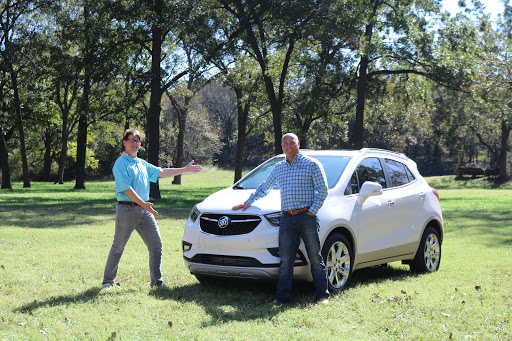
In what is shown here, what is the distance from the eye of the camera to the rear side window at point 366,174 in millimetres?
8258

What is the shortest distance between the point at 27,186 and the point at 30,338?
36223 mm

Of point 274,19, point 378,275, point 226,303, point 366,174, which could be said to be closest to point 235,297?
point 226,303

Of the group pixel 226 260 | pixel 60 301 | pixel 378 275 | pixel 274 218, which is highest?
pixel 274 218

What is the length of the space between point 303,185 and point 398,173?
2696 millimetres

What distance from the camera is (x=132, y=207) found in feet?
25.5

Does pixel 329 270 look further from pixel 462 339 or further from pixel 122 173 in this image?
pixel 122 173

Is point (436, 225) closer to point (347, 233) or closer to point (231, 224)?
point (347, 233)

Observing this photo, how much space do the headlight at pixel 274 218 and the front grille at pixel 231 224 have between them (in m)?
0.11

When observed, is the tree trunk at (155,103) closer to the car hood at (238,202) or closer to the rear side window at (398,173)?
the rear side window at (398,173)

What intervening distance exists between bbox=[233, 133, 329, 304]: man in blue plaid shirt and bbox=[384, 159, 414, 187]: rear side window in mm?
2342

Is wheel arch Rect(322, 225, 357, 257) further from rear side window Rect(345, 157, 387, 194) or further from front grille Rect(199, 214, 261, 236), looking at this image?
front grille Rect(199, 214, 261, 236)

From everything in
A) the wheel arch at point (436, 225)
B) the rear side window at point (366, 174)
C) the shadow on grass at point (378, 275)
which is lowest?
the shadow on grass at point (378, 275)

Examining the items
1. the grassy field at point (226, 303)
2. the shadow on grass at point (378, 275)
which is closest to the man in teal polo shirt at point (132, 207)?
the grassy field at point (226, 303)

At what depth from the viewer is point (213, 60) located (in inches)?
Result: 1021
